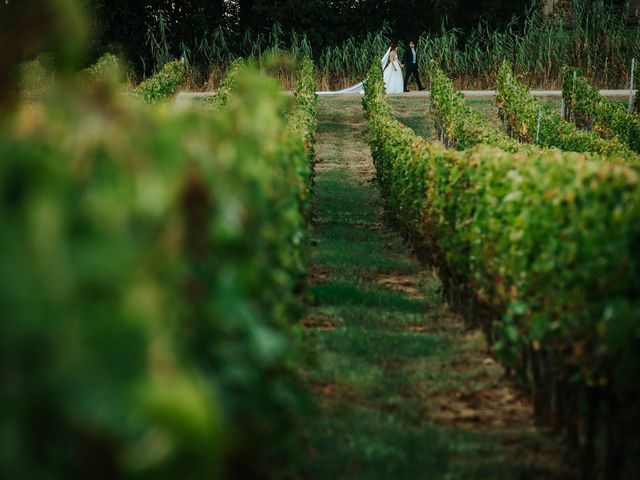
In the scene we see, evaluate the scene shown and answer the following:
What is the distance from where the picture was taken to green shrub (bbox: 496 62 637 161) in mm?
19438

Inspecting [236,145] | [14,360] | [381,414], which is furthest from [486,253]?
[14,360]

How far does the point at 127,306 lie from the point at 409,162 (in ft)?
40.4

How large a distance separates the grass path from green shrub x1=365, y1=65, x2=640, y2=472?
0.27 m

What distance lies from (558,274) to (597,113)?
22.3m

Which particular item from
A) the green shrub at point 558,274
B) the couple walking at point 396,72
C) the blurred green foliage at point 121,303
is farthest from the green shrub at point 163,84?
the blurred green foliage at point 121,303

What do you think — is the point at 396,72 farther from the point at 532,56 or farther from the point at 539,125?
the point at 539,125

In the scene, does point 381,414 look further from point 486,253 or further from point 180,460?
point 180,460

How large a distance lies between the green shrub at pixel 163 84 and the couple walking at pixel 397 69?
6.42 metres

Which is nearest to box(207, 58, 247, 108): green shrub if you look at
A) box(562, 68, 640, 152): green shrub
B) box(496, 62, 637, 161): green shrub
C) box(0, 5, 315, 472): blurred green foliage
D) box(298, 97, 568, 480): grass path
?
box(496, 62, 637, 161): green shrub

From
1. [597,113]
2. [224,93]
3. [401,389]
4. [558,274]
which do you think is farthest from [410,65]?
[558,274]

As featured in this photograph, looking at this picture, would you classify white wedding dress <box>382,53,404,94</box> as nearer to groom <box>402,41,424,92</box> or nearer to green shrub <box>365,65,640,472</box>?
groom <box>402,41,424,92</box>

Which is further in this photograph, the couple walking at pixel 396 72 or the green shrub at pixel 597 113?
the couple walking at pixel 396 72

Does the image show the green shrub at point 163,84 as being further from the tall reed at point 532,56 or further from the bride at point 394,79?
the bride at point 394,79

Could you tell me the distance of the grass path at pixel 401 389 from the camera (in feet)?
20.9
